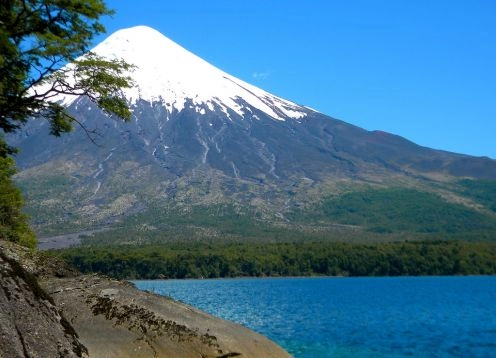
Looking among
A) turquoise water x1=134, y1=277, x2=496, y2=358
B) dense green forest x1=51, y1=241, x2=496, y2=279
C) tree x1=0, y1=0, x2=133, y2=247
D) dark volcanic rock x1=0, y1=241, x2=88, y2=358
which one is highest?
tree x1=0, y1=0, x2=133, y2=247

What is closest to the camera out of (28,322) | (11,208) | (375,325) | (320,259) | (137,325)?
(28,322)

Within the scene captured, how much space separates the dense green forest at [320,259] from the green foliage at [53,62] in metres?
134

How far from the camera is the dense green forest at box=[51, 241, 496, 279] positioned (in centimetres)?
15612

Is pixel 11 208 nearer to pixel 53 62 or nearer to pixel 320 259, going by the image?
pixel 53 62

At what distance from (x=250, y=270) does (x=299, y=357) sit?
424ft

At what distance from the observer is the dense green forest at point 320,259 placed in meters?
156

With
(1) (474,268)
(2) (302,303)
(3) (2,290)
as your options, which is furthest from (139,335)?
(1) (474,268)

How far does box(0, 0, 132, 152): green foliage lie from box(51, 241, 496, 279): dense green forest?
134m

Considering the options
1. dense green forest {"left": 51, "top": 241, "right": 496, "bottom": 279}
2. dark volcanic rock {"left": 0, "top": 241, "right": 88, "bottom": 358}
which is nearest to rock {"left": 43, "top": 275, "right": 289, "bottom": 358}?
dark volcanic rock {"left": 0, "top": 241, "right": 88, "bottom": 358}

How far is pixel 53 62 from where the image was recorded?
59.7 ft

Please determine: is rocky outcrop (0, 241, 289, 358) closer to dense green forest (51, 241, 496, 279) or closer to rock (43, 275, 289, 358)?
rock (43, 275, 289, 358)

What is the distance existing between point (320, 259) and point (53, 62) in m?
153

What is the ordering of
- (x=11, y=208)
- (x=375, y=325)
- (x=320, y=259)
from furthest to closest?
(x=320, y=259) < (x=375, y=325) < (x=11, y=208)

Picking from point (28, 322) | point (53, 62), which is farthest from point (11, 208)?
point (28, 322)
